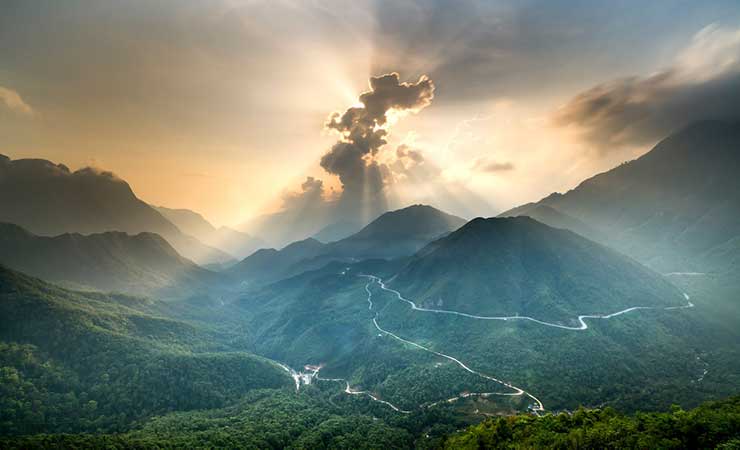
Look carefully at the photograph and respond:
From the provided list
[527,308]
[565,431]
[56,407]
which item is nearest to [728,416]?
[565,431]

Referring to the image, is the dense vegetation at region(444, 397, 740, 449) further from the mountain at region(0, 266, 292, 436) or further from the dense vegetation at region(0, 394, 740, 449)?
Result: the mountain at region(0, 266, 292, 436)

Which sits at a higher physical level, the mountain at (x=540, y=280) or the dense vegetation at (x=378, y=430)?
the mountain at (x=540, y=280)

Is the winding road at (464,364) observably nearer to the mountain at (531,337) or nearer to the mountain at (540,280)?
the mountain at (531,337)

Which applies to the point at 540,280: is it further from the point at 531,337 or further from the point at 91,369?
the point at 91,369

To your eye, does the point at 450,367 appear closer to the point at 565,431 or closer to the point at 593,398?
the point at 593,398

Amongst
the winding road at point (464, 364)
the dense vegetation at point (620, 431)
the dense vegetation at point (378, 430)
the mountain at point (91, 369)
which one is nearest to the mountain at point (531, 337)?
the winding road at point (464, 364)

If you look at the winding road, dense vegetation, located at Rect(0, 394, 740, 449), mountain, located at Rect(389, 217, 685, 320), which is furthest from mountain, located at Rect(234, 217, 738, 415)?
dense vegetation, located at Rect(0, 394, 740, 449)

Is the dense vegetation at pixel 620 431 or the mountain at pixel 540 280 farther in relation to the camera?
the mountain at pixel 540 280

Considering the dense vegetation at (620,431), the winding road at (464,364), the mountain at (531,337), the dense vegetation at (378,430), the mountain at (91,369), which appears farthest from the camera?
the winding road at (464,364)
